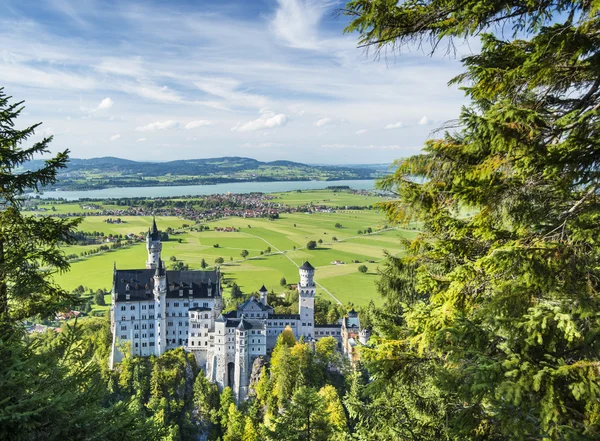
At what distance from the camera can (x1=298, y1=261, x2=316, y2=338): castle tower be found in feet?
199

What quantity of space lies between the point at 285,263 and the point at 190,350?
55.2m

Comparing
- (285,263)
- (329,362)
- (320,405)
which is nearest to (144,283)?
(329,362)

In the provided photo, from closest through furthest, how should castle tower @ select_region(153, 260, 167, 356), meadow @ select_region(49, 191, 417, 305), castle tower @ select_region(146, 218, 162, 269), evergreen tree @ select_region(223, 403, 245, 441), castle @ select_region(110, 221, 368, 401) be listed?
evergreen tree @ select_region(223, 403, 245, 441)
castle @ select_region(110, 221, 368, 401)
castle tower @ select_region(153, 260, 167, 356)
castle tower @ select_region(146, 218, 162, 269)
meadow @ select_region(49, 191, 417, 305)

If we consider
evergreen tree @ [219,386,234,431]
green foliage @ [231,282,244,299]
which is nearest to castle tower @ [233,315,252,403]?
evergreen tree @ [219,386,234,431]

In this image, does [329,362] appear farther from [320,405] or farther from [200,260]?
[200,260]

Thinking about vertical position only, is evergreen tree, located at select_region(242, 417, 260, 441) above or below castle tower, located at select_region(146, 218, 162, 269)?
below

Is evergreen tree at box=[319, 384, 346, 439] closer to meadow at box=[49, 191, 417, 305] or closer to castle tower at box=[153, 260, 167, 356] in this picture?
castle tower at box=[153, 260, 167, 356]

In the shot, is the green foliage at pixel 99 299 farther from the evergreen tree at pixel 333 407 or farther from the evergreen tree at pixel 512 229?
the evergreen tree at pixel 512 229

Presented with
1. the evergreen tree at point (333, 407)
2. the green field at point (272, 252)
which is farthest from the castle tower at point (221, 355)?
the green field at point (272, 252)

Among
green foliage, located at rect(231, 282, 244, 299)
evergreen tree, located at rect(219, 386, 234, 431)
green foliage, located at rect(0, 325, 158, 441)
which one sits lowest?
evergreen tree, located at rect(219, 386, 234, 431)

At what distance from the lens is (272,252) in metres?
124

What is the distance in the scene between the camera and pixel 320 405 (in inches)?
712

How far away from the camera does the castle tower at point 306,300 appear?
60.6 metres

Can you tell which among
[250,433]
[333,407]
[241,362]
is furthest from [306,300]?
[250,433]
